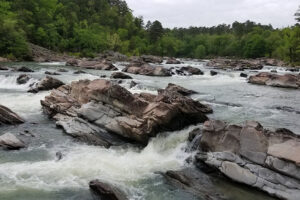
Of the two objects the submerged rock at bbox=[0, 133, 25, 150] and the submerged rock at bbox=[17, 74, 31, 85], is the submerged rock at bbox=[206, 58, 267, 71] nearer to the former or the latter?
the submerged rock at bbox=[17, 74, 31, 85]

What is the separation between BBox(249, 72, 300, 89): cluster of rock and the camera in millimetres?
33562

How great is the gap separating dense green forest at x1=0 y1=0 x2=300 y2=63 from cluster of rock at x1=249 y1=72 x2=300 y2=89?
38.6 meters

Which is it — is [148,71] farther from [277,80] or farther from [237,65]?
[237,65]

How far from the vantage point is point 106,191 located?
31.4 feet

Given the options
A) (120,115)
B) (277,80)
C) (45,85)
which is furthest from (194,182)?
(277,80)

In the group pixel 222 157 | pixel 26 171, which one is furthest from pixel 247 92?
pixel 26 171

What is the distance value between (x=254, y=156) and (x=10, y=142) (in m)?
10.4

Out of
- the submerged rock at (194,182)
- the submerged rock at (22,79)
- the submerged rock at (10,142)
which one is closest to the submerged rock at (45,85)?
the submerged rock at (22,79)

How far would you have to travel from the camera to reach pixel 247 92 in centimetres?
2931

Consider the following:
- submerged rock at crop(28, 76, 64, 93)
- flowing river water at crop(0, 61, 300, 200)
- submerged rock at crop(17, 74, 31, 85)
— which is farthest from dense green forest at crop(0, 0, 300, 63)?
flowing river water at crop(0, 61, 300, 200)

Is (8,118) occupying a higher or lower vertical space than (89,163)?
higher

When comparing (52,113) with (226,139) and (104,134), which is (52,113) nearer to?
(104,134)

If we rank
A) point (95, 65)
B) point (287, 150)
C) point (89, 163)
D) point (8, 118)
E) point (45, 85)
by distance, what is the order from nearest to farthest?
1. point (287, 150)
2. point (89, 163)
3. point (8, 118)
4. point (45, 85)
5. point (95, 65)

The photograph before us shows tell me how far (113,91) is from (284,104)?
14438mm
